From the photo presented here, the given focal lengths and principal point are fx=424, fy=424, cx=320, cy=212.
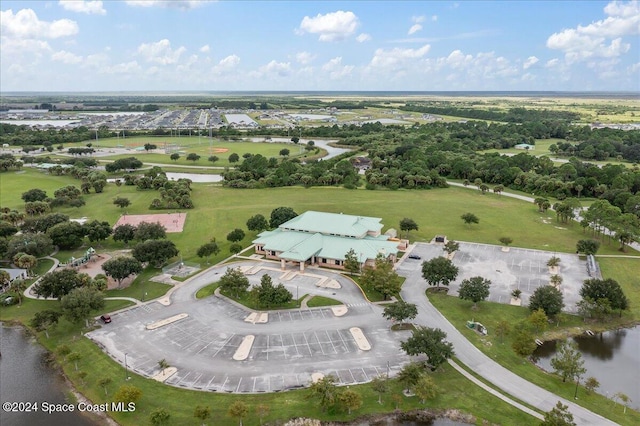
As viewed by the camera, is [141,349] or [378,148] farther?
[378,148]

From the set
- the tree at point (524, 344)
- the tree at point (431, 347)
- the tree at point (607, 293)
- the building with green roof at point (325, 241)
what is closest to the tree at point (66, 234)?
the building with green roof at point (325, 241)

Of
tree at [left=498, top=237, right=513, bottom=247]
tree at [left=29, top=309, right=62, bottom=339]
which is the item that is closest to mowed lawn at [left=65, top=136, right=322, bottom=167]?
tree at [left=498, top=237, right=513, bottom=247]

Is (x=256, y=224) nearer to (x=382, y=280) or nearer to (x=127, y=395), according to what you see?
(x=382, y=280)

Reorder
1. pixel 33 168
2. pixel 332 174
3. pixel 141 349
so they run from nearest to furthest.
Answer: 1. pixel 141 349
2. pixel 332 174
3. pixel 33 168

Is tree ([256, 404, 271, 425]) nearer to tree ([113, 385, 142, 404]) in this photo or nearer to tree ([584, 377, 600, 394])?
tree ([113, 385, 142, 404])

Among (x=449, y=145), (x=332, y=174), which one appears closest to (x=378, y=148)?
(x=449, y=145)

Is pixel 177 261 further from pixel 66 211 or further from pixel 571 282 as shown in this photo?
pixel 571 282

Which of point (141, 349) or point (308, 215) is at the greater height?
point (308, 215)
